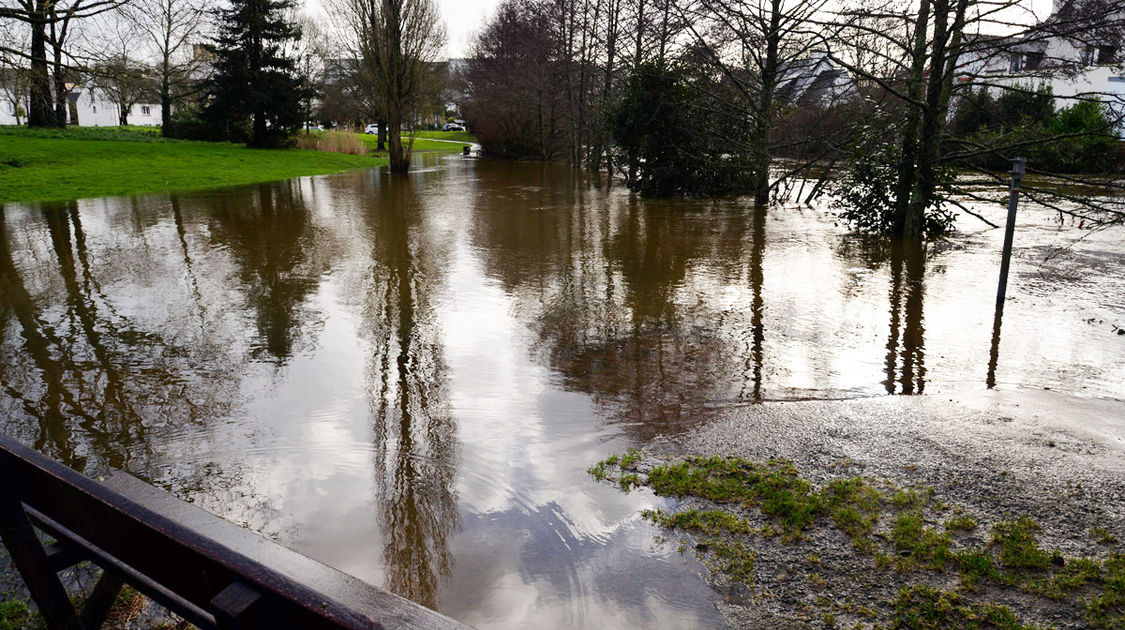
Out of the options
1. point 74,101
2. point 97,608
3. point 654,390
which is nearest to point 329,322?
point 654,390

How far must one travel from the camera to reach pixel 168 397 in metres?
5.41

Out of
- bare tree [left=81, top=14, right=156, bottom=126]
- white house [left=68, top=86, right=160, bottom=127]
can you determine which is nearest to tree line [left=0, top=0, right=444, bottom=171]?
bare tree [left=81, top=14, right=156, bottom=126]

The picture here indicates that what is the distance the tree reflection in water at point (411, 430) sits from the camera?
352 cm

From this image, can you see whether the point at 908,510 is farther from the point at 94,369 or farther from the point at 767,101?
the point at 767,101

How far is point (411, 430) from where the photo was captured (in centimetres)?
486

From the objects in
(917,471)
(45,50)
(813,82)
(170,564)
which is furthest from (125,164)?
(170,564)

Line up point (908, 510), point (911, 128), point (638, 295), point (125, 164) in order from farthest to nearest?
point (125, 164) < point (911, 128) < point (638, 295) < point (908, 510)

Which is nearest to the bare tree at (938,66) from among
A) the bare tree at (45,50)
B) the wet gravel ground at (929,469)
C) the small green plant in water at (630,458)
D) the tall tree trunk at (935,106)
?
the tall tree trunk at (935,106)

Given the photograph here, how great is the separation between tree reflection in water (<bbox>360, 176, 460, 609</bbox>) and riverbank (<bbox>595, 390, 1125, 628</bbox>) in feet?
3.53

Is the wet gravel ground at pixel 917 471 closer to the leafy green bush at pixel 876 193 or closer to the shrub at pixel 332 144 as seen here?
the leafy green bush at pixel 876 193

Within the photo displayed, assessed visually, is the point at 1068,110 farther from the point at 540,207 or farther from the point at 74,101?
the point at 74,101

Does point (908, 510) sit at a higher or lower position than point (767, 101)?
lower

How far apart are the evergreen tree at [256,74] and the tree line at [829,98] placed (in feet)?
39.6

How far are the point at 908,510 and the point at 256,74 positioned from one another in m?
38.2
